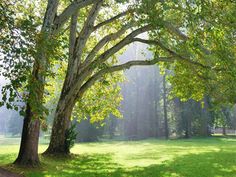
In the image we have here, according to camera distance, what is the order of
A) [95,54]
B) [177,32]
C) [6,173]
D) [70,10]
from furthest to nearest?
[95,54]
[177,32]
[70,10]
[6,173]

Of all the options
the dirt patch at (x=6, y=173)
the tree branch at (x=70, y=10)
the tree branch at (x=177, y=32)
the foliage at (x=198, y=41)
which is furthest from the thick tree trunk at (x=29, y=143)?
the tree branch at (x=177, y=32)

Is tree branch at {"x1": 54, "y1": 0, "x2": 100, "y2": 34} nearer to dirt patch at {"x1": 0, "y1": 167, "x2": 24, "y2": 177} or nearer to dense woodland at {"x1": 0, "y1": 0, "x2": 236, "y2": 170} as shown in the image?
dense woodland at {"x1": 0, "y1": 0, "x2": 236, "y2": 170}

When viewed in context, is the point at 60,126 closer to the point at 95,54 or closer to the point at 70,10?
the point at 95,54

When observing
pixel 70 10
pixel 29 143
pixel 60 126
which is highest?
pixel 70 10

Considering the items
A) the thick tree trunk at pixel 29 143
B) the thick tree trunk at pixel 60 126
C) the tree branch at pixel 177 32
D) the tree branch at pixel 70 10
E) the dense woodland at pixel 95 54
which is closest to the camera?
the dense woodland at pixel 95 54

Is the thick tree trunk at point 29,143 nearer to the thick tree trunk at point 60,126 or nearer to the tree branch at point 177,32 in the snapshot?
the thick tree trunk at point 60,126

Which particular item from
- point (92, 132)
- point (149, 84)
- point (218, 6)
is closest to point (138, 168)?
point (218, 6)

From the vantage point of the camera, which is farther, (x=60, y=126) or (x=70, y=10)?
(x=60, y=126)

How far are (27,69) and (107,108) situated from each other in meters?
19.1

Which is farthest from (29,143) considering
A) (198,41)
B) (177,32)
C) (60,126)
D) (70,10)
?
(177,32)

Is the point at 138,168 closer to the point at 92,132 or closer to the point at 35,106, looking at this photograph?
the point at 35,106

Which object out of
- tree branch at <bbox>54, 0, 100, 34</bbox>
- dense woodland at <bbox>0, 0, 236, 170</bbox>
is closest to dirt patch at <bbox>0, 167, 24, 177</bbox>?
dense woodland at <bbox>0, 0, 236, 170</bbox>

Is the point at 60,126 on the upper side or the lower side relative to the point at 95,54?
lower

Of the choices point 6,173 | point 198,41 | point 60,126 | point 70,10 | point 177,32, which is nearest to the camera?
point 6,173
